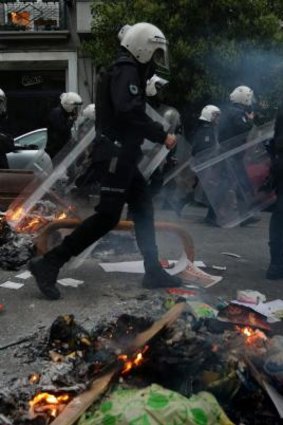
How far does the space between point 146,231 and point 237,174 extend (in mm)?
2118

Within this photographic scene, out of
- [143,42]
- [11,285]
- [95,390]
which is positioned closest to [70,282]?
[11,285]

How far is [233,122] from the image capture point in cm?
888

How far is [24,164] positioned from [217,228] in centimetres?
465

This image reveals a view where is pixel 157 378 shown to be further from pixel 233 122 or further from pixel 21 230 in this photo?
pixel 233 122

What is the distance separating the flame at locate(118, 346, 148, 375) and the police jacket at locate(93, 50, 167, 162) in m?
1.78

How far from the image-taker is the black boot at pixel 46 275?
471 cm

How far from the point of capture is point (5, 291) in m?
5.09

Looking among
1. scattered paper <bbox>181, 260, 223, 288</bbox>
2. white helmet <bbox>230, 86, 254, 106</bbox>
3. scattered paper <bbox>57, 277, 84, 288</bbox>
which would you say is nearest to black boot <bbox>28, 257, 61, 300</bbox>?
scattered paper <bbox>57, 277, 84, 288</bbox>

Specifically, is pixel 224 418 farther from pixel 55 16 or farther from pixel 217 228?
pixel 55 16

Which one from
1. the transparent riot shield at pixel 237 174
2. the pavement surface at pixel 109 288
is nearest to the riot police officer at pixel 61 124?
the pavement surface at pixel 109 288

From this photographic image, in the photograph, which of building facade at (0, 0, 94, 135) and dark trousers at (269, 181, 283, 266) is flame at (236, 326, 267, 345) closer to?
dark trousers at (269, 181, 283, 266)

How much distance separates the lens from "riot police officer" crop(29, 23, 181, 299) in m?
4.51

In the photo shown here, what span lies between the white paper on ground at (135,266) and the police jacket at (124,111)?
47.0 inches

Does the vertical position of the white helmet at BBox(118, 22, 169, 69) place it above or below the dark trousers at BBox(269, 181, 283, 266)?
above
